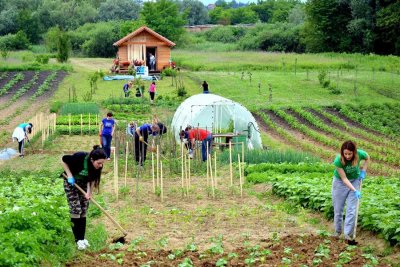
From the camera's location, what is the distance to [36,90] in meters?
42.9

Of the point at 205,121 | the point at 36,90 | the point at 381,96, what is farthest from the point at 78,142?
the point at 381,96

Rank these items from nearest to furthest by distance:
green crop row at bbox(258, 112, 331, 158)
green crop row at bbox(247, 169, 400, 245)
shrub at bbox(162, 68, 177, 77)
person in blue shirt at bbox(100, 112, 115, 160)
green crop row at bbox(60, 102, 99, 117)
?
green crop row at bbox(247, 169, 400, 245)
person in blue shirt at bbox(100, 112, 115, 160)
green crop row at bbox(258, 112, 331, 158)
green crop row at bbox(60, 102, 99, 117)
shrub at bbox(162, 68, 177, 77)

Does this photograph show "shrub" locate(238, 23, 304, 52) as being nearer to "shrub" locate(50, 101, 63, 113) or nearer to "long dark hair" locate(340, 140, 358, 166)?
"shrub" locate(50, 101, 63, 113)

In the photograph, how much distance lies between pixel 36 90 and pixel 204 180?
26.2 metres

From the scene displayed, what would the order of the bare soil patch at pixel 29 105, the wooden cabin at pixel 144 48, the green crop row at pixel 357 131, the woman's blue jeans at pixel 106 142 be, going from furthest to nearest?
the wooden cabin at pixel 144 48
the bare soil patch at pixel 29 105
the green crop row at pixel 357 131
the woman's blue jeans at pixel 106 142

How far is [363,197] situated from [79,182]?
5.14m

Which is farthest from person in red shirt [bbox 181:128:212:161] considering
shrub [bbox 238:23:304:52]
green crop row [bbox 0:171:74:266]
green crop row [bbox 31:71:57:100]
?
shrub [bbox 238:23:304:52]

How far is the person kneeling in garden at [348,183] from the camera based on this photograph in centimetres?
1130

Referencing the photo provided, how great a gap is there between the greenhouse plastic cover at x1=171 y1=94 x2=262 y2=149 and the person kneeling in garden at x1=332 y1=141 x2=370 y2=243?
15799 mm

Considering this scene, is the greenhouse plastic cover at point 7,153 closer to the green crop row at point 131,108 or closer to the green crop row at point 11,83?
the green crop row at point 131,108

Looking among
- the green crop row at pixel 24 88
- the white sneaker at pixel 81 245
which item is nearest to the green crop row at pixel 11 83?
the green crop row at pixel 24 88

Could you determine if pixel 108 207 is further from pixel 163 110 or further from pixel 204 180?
pixel 163 110

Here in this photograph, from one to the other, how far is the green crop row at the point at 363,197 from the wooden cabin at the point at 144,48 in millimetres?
32327

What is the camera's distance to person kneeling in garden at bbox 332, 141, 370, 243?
11305 millimetres
